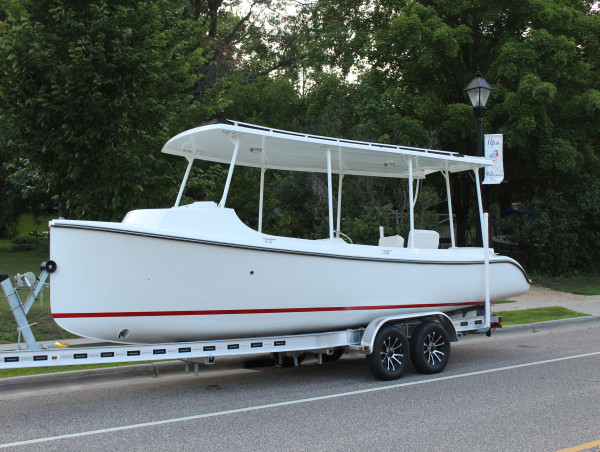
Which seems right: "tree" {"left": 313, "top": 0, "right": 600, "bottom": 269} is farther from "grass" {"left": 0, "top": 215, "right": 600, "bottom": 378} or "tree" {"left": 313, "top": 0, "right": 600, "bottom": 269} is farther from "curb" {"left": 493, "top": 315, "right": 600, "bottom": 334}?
"curb" {"left": 493, "top": 315, "right": 600, "bottom": 334}

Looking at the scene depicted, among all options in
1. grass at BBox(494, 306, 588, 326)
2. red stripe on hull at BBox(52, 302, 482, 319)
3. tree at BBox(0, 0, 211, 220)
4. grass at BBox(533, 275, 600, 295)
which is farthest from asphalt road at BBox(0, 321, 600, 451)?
grass at BBox(533, 275, 600, 295)

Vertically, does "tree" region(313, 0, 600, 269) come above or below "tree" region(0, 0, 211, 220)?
above

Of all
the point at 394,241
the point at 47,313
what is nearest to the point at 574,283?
the point at 394,241

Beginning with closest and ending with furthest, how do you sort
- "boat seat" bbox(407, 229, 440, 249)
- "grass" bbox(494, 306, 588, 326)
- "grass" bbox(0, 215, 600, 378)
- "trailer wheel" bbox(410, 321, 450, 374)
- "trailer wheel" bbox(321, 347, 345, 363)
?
"trailer wheel" bbox(410, 321, 450, 374) → "trailer wheel" bbox(321, 347, 345, 363) → "boat seat" bbox(407, 229, 440, 249) → "grass" bbox(0, 215, 600, 378) → "grass" bbox(494, 306, 588, 326)

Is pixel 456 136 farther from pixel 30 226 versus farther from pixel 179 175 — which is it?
pixel 30 226

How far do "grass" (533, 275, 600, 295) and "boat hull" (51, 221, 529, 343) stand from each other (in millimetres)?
11425

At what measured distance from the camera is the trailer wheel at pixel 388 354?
7.72 m

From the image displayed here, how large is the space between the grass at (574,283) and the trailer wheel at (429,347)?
11.2 m

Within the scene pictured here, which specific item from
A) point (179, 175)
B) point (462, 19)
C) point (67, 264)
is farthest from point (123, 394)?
point (462, 19)

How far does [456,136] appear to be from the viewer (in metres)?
19.6

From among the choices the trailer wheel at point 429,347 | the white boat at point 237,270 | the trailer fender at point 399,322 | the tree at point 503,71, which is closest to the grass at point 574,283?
the tree at point 503,71

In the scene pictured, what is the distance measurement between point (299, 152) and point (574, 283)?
14.6 m

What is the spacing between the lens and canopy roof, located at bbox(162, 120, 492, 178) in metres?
7.42

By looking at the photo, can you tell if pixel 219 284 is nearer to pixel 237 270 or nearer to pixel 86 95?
pixel 237 270
